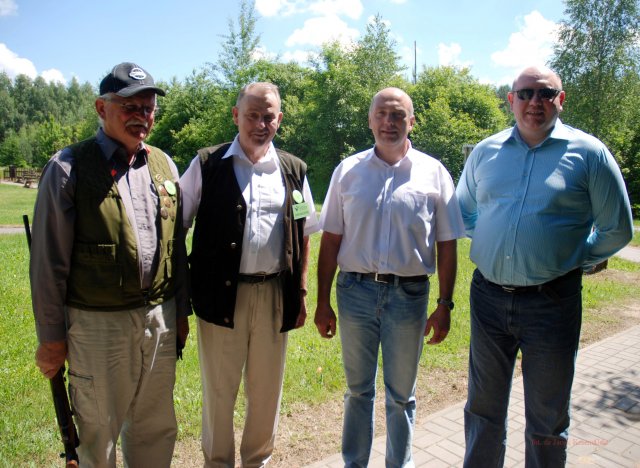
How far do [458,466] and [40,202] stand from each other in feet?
9.95

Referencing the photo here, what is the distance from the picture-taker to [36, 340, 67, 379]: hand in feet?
7.72

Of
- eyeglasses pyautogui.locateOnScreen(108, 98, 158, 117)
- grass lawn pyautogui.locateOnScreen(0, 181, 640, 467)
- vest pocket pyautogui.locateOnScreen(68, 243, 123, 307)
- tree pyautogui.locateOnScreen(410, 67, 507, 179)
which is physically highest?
tree pyautogui.locateOnScreen(410, 67, 507, 179)

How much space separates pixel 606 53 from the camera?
76.7ft

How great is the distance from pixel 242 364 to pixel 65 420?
99 cm

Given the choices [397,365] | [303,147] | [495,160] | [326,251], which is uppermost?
[303,147]

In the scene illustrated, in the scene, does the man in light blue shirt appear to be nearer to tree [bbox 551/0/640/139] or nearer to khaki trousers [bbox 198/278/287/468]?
khaki trousers [bbox 198/278/287/468]

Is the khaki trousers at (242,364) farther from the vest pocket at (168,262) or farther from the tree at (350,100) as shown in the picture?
the tree at (350,100)

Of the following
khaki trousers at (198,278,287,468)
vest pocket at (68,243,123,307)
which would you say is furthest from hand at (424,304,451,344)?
vest pocket at (68,243,123,307)

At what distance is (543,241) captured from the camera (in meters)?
2.56

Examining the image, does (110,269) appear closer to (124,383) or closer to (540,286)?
(124,383)

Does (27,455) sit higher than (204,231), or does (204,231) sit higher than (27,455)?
(204,231)

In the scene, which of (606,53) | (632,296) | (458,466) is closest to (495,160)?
(458,466)

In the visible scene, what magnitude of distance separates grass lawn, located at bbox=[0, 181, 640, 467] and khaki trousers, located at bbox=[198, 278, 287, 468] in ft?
2.14

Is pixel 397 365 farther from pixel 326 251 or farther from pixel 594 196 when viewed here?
pixel 594 196
